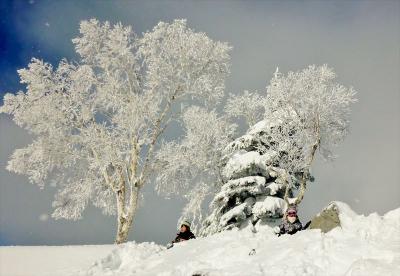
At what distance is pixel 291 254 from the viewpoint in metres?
10.9

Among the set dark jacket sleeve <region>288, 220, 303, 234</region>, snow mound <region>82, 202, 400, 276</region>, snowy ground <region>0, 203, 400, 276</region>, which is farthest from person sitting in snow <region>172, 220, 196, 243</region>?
dark jacket sleeve <region>288, 220, 303, 234</region>

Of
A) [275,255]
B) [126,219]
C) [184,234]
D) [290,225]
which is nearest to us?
[275,255]

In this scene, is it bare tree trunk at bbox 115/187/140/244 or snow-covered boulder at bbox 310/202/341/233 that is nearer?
snow-covered boulder at bbox 310/202/341/233

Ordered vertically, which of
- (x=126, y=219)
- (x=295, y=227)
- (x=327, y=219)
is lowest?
(x=327, y=219)

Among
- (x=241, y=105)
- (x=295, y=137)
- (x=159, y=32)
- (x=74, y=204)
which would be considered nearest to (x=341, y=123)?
(x=295, y=137)

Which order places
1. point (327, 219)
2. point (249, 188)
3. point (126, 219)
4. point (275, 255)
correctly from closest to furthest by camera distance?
1. point (275, 255)
2. point (327, 219)
3. point (126, 219)
4. point (249, 188)

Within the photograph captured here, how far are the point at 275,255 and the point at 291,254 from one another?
0.41 m

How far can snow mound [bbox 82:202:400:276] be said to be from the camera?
10.1m

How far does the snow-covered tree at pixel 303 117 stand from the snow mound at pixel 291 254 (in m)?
12.6

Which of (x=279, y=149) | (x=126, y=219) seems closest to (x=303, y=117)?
(x=279, y=149)

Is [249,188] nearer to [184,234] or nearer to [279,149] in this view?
[279,149]

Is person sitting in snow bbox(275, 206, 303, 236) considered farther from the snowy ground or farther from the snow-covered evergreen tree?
the snow-covered evergreen tree

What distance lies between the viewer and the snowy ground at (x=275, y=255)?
33.2ft

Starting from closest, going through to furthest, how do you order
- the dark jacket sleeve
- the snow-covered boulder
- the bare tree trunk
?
the snow-covered boulder, the dark jacket sleeve, the bare tree trunk
